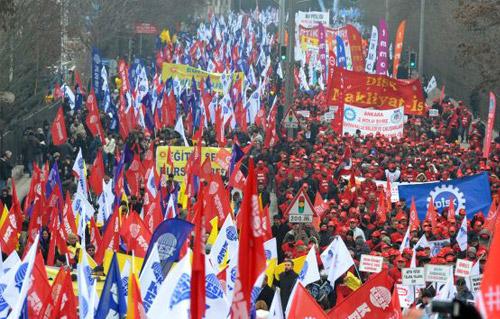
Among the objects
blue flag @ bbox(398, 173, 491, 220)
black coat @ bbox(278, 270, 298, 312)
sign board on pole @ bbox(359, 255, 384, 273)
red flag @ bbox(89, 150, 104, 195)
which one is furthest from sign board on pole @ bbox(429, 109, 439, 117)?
black coat @ bbox(278, 270, 298, 312)

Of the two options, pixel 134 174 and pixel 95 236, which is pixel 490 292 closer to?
pixel 95 236

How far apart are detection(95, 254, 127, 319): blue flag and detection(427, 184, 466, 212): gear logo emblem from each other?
10601mm

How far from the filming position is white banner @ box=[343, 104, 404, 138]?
97.6 ft

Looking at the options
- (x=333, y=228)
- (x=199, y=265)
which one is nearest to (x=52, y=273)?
(x=333, y=228)

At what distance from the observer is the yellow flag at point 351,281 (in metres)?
14.8

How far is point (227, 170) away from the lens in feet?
79.3

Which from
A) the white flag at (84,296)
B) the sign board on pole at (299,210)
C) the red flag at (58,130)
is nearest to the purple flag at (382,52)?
the red flag at (58,130)

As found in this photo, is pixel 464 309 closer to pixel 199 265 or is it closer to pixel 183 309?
pixel 199 265

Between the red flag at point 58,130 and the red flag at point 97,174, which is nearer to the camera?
the red flag at point 97,174

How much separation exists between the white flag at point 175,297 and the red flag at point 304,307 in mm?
1341

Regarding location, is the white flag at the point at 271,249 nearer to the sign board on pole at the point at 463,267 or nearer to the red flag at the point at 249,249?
the sign board on pole at the point at 463,267

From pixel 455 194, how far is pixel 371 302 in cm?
909

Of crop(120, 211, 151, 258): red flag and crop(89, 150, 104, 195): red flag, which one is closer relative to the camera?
crop(120, 211, 151, 258): red flag

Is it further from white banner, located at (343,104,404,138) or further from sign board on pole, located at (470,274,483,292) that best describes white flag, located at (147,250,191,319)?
white banner, located at (343,104,404,138)
